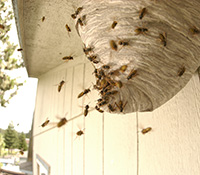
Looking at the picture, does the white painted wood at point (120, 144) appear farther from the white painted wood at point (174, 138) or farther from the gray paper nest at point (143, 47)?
the gray paper nest at point (143, 47)

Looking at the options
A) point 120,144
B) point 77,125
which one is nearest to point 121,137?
point 120,144

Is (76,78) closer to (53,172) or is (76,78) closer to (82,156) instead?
(82,156)

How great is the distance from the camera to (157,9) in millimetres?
733

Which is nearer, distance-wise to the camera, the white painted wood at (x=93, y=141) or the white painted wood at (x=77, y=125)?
the white painted wood at (x=93, y=141)

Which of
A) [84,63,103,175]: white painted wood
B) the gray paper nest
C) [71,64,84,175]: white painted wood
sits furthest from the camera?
[71,64,84,175]: white painted wood

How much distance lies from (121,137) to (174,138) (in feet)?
1.60

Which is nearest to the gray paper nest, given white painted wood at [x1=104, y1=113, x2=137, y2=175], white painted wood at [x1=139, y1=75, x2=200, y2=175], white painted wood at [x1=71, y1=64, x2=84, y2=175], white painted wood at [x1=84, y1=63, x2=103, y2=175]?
white painted wood at [x1=139, y1=75, x2=200, y2=175]

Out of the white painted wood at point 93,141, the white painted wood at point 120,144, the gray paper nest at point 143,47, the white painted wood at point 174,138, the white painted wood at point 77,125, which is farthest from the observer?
the white painted wood at point 77,125

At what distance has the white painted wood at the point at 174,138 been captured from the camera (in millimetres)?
999

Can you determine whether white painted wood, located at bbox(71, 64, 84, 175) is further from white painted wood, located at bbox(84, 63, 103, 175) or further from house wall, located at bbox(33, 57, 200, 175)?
white painted wood, located at bbox(84, 63, 103, 175)

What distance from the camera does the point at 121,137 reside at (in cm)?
151

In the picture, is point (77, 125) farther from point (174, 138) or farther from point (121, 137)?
point (174, 138)

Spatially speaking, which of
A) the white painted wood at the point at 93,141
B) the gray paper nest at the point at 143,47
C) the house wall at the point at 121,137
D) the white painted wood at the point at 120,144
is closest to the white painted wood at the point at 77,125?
the house wall at the point at 121,137

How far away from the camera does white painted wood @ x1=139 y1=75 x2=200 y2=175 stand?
1.00 m
